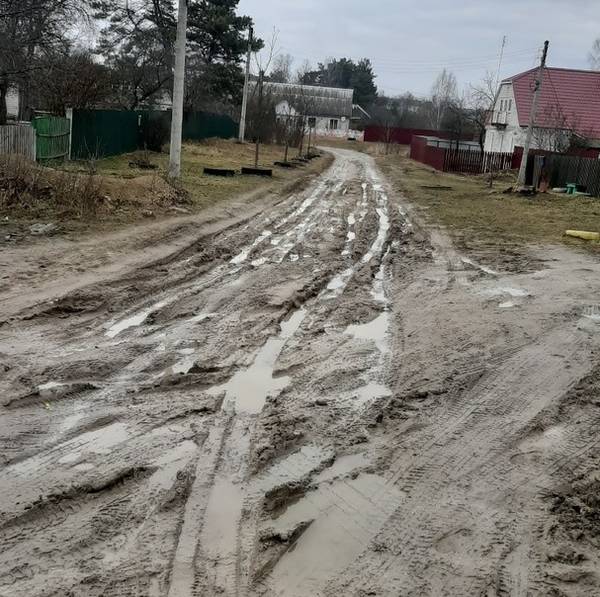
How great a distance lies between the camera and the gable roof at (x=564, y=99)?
39.8 meters

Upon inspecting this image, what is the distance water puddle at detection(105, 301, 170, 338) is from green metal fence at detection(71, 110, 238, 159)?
501 inches

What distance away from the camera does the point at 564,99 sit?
137 feet

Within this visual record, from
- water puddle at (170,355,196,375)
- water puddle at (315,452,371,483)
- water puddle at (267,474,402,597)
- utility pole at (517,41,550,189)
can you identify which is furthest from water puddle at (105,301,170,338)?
utility pole at (517,41,550,189)

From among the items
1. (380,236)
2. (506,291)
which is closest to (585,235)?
(380,236)

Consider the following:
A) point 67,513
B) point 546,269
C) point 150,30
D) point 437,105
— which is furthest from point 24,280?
point 437,105

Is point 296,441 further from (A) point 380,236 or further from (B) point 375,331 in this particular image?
(A) point 380,236

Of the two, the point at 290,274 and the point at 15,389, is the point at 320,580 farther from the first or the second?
the point at 290,274

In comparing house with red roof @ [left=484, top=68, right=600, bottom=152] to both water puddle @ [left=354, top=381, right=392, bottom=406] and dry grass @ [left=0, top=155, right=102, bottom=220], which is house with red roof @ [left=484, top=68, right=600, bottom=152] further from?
water puddle @ [left=354, top=381, right=392, bottom=406]

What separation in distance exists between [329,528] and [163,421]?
5.45ft

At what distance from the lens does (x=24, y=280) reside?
27.2ft

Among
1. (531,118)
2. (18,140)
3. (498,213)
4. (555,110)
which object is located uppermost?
(555,110)

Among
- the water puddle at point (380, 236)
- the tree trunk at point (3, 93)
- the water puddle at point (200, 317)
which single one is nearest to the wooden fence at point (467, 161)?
the water puddle at point (380, 236)

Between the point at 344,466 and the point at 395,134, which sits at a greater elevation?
the point at 395,134

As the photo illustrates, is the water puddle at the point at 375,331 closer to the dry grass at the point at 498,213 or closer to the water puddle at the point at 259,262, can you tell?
the water puddle at the point at 259,262
